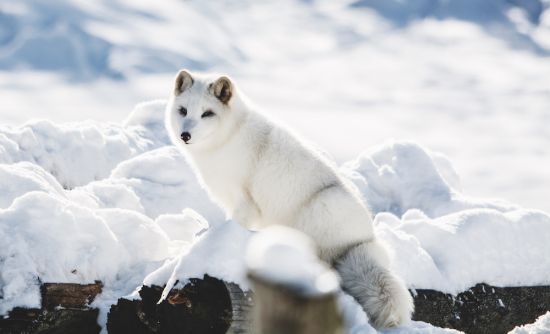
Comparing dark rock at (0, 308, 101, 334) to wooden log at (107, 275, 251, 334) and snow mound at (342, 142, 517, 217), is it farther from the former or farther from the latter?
snow mound at (342, 142, 517, 217)

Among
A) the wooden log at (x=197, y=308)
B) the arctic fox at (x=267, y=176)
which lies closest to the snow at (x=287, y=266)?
the wooden log at (x=197, y=308)

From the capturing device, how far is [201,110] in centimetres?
483

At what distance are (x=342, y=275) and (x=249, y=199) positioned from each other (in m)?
1.11

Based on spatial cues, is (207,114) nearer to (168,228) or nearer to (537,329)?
(168,228)

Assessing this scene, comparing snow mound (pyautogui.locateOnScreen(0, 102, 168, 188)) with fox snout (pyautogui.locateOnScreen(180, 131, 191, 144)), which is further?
snow mound (pyautogui.locateOnScreen(0, 102, 168, 188))

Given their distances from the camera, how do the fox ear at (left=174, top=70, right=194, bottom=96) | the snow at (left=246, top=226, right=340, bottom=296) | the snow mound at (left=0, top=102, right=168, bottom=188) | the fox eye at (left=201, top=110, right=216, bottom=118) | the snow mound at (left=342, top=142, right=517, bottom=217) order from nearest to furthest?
the snow at (left=246, top=226, right=340, bottom=296)
the fox eye at (left=201, top=110, right=216, bottom=118)
the fox ear at (left=174, top=70, right=194, bottom=96)
the snow mound at (left=0, top=102, right=168, bottom=188)
the snow mound at (left=342, top=142, right=517, bottom=217)

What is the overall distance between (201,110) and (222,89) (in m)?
0.29

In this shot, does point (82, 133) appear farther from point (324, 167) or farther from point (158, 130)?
point (324, 167)

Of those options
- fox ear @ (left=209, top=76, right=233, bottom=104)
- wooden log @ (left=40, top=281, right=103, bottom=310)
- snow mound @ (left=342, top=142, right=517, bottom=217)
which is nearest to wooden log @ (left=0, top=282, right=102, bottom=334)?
wooden log @ (left=40, top=281, right=103, bottom=310)

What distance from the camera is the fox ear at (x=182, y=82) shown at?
5.07 meters

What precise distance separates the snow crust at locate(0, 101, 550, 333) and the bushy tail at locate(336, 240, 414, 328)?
203 mm

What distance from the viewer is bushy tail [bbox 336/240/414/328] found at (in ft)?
13.0

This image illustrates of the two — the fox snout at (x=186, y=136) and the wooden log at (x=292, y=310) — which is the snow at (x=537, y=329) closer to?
the fox snout at (x=186, y=136)

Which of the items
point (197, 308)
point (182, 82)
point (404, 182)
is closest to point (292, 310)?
point (197, 308)
